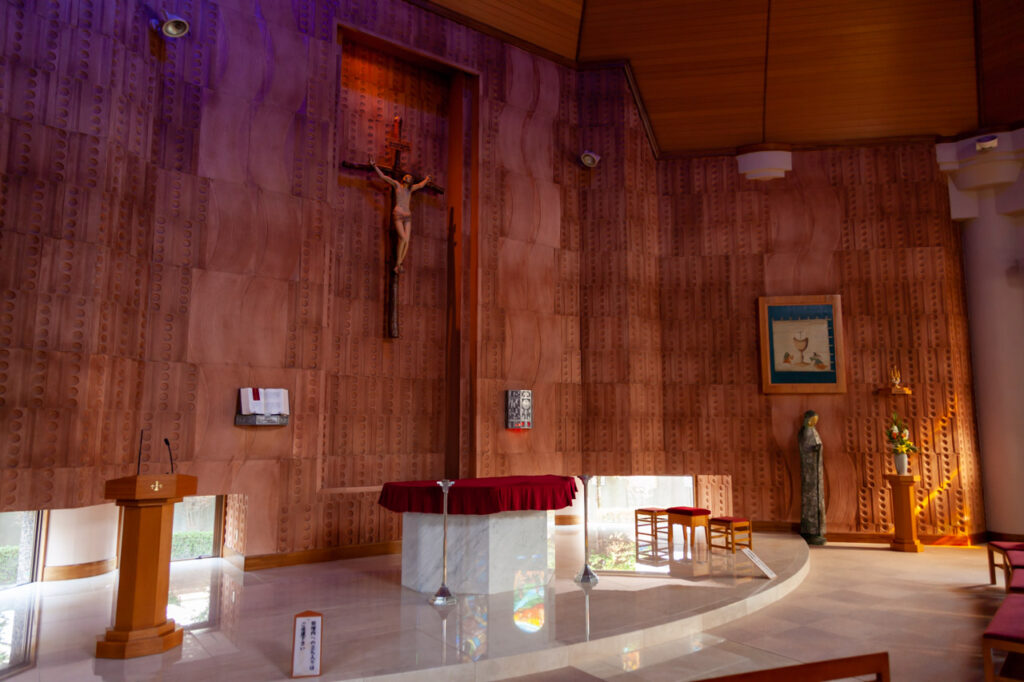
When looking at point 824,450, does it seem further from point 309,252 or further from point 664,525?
point 309,252

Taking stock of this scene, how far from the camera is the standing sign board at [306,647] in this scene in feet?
13.4

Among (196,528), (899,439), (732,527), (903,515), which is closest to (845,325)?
(899,439)

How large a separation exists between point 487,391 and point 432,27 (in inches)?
209

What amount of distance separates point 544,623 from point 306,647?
190 centimetres

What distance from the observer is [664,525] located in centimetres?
1015

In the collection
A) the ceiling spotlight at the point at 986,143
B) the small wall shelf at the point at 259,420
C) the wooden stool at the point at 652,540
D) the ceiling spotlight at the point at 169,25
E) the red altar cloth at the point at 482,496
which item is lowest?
the wooden stool at the point at 652,540

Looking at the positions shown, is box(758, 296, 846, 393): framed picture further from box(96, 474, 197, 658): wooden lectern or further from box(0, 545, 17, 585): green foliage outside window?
box(0, 545, 17, 585): green foliage outside window

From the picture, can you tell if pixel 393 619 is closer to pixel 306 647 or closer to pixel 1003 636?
pixel 306 647

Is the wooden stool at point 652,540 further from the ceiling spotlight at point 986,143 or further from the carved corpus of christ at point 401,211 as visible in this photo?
the ceiling spotlight at point 986,143

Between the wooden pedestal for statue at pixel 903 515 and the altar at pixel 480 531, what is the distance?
18.9ft

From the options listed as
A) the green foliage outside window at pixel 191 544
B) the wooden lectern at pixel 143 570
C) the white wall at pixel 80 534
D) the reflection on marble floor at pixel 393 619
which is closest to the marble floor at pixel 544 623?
the reflection on marble floor at pixel 393 619

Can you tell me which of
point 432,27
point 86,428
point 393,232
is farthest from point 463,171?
point 86,428

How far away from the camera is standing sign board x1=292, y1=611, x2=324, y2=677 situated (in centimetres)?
409

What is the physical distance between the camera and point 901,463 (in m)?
9.55
